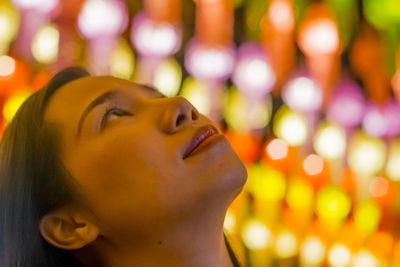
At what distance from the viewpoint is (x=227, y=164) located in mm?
819

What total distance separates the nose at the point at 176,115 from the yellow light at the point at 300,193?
2.33 meters

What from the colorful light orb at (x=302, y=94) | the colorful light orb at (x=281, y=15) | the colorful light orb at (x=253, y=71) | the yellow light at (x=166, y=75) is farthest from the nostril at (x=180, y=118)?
the colorful light orb at (x=302, y=94)

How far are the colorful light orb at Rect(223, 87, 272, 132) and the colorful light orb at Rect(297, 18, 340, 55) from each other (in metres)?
0.31

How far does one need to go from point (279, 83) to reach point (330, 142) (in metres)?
0.49

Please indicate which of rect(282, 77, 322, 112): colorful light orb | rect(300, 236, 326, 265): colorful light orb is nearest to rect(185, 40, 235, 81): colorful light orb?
rect(282, 77, 322, 112): colorful light orb

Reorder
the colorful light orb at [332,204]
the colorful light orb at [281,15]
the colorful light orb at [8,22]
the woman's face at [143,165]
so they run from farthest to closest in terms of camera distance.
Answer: the colorful light orb at [332,204] → the colorful light orb at [281,15] → the colorful light orb at [8,22] → the woman's face at [143,165]

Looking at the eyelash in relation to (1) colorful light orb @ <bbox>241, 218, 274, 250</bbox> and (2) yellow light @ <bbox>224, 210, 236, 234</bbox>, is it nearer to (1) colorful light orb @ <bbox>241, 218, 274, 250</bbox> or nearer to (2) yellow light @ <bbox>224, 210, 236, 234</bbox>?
(2) yellow light @ <bbox>224, 210, 236, 234</bbox>

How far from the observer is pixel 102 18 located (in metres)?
1.87

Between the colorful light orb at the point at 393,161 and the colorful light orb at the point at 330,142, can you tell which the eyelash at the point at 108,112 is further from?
the colorful light orb at the point at 393,161

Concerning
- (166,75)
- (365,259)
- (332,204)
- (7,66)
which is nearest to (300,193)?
(332,204)

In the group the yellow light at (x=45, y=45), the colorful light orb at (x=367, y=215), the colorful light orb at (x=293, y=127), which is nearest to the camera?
the yellow light at (x=45, y=45)

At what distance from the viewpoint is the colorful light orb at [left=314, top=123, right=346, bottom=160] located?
9.28 ft

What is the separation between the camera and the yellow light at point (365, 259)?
3.77 metres

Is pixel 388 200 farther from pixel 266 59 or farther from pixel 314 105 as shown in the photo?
pixel 266 59
